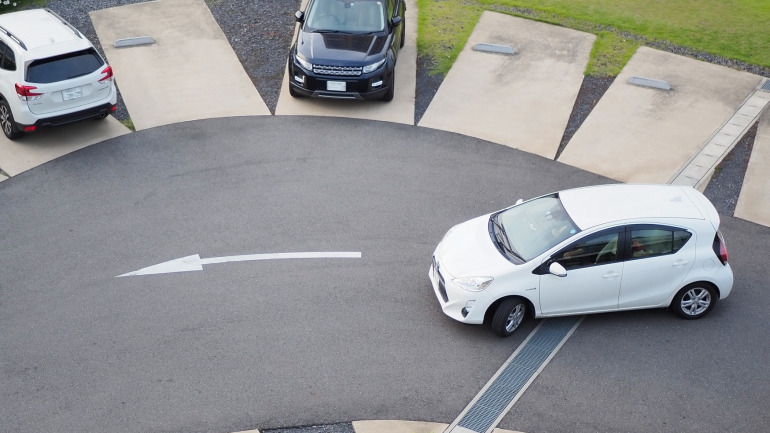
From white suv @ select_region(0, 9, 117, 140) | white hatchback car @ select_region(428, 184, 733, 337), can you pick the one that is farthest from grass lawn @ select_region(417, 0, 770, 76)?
white hatchback car @ select_region(428, 184, 733, 337)

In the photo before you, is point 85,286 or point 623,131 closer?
point 85,286

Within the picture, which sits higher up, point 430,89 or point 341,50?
point 341,50

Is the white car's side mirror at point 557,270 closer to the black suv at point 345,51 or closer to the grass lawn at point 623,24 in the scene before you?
the black suv at point 345,51

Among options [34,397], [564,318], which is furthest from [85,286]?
[564,318]

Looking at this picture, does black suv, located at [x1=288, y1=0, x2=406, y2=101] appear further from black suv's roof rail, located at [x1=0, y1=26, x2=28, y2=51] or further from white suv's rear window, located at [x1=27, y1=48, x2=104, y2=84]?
black suv's roof rail, located at [x1=0, y1=26, x2=28, y2=51]

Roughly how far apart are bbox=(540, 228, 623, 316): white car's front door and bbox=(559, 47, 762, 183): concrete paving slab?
398 centimetres

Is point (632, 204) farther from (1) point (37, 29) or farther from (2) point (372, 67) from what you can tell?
(1) point (37, 29)

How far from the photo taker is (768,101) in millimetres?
16141

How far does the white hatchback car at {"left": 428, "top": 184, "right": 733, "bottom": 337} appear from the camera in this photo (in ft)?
34.5

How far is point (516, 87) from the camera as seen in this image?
16.7 m

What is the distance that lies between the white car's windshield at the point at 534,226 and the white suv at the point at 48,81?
287 inches

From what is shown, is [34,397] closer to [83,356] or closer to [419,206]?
[83,356]

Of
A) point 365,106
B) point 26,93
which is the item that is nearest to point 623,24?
point 365,106

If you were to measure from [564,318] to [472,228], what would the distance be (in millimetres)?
1648
